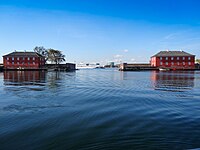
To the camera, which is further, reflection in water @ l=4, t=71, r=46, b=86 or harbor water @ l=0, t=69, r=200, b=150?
reflection in water @ l=4, t=71, r=46, b=86

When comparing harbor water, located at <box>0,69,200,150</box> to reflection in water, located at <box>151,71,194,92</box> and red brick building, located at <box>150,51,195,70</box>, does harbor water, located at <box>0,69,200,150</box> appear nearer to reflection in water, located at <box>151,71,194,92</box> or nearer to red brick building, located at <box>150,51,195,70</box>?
reflection in water, located at <box>151,71,194,92</box>

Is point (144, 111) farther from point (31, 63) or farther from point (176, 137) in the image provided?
point (31, 63)

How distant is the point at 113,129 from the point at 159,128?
2022 mm

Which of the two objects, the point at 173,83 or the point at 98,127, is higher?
the point at 173,83

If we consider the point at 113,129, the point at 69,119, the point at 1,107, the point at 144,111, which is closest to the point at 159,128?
the point at 113,129

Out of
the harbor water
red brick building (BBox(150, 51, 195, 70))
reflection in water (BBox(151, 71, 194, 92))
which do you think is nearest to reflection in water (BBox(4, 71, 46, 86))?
the harbor water

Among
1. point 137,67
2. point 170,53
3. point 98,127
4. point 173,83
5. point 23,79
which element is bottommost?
point 98,127

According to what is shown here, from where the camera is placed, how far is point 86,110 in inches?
405

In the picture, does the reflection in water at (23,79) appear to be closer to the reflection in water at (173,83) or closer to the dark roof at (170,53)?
the reflection in water at (173,83)

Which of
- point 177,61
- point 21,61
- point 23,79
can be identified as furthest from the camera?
point 177,61

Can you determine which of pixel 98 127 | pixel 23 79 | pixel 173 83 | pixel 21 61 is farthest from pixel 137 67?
pixel 98 127

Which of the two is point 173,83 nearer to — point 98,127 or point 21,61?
point 98,127

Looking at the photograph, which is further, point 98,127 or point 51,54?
point 51,54

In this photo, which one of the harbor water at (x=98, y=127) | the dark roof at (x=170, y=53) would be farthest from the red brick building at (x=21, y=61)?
the harbor water at (x=98, y=127)
